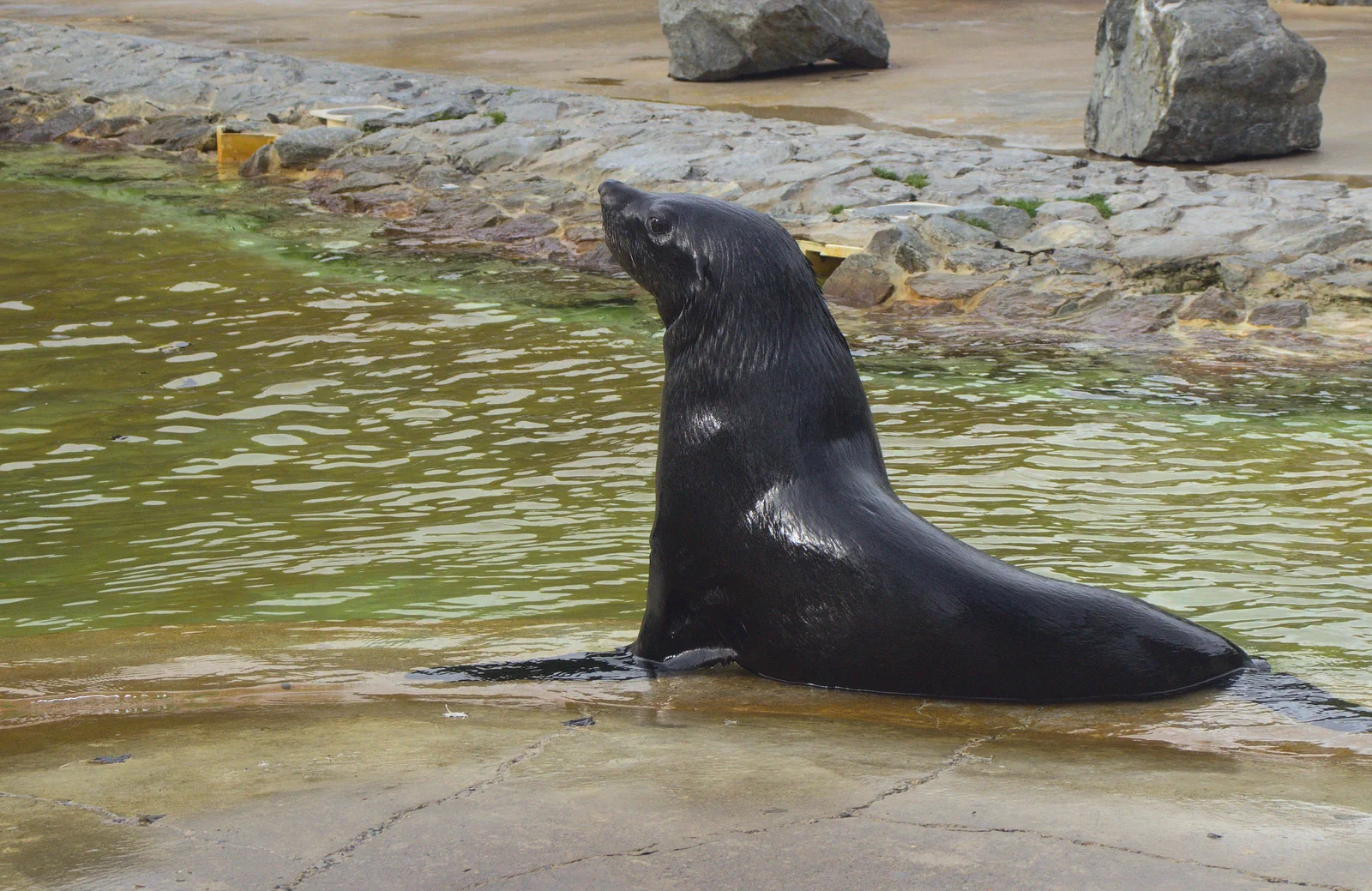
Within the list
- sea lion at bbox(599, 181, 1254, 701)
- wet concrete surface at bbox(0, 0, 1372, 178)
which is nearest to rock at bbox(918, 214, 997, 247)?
wet concrete surface at bbox(0, 0, 1372, 178)

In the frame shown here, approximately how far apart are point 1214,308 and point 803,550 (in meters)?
5.39

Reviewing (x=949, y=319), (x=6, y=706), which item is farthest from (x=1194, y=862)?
(x=949, y=319)

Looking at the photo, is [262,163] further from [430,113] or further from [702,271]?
[702,271]

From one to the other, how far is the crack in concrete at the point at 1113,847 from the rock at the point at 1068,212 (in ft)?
25.0

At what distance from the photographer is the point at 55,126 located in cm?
1555

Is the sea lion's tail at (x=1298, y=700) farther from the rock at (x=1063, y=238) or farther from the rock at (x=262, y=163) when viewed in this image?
the rock at (x=262, y=163)

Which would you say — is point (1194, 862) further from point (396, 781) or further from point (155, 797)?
point (155, 797)

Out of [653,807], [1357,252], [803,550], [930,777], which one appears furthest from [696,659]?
[1357,252]

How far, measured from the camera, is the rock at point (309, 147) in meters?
13.5

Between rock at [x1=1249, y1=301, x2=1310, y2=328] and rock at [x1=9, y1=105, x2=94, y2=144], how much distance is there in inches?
473

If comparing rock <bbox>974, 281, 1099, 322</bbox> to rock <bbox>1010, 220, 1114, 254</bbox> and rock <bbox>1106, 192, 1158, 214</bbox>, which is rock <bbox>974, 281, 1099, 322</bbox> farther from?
rock <bbox>1106, 192, 1158, 214</bbox>

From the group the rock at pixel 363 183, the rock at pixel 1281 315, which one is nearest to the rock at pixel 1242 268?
the rock at pixel 1281 315

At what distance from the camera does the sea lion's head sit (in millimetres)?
3898

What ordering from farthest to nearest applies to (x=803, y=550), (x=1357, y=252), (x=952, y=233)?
(x=952, y=233) < (x=1357, y=252) < (x=803, y=550)
